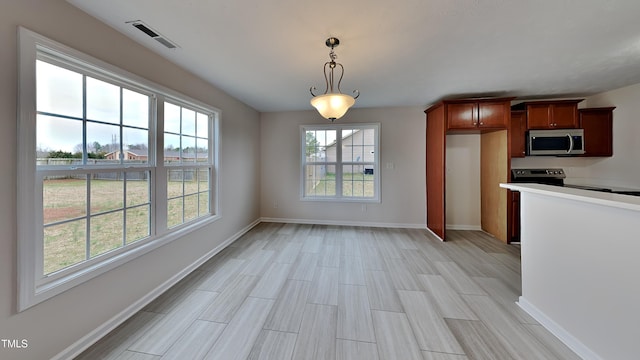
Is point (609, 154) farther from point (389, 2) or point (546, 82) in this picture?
point (389, 2)

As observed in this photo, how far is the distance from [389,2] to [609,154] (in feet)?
15.1

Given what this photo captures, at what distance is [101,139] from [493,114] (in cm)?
489

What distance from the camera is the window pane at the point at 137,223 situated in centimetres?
206

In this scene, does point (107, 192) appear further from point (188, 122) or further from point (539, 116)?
point (539, 116)

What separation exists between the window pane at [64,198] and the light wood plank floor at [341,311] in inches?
38.1

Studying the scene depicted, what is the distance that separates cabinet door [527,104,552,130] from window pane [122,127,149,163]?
17.6ft

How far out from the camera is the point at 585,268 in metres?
1.51

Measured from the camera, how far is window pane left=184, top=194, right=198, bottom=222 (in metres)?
2.81

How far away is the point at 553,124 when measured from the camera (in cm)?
362

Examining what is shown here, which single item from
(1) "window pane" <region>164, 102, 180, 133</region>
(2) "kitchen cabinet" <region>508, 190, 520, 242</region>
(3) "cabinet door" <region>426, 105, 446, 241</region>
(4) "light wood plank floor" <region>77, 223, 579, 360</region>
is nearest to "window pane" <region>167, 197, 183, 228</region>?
(4) "light wood plank floor" <region>77, 223, 579, 360</region>

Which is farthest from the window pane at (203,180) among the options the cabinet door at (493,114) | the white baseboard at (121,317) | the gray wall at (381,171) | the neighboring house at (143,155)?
the cabinet door at (493,114)

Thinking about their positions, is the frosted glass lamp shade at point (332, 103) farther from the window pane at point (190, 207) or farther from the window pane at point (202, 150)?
the window pane at point (190, 207)

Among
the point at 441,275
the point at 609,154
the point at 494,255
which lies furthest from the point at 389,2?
the point at 609,154

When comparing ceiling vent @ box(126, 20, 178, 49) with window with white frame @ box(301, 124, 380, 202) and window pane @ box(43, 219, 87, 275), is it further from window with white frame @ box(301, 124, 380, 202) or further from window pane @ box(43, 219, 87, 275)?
window with white frame @ box(301, 124, 380, 202)
